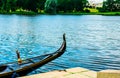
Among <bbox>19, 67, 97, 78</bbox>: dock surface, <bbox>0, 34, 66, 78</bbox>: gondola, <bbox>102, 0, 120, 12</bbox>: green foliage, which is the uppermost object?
<bbox>19, 67, 97, 78</bbox>: dock surface

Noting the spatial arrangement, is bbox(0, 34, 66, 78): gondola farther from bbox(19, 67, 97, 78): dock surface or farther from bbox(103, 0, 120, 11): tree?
bbox(103, 0, 120, 11): tree

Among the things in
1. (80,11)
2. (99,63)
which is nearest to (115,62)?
(99,63)

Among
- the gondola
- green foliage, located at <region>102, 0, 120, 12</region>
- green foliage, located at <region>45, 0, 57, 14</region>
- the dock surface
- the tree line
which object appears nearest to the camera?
the dock surface

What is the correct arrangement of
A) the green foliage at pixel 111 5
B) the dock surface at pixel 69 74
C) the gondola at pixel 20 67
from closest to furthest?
the dock surface at pixel 69 74 < the gondola at pixel 20 67 < the green foliage at pixel 111 5

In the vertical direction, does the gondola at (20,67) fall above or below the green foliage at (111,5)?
above

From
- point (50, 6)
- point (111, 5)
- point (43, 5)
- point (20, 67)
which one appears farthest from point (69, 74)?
point (111, 5)

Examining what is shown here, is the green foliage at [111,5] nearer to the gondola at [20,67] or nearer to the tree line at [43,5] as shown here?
the tree line at [43,5]

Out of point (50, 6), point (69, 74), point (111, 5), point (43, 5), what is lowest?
point (111, 5)

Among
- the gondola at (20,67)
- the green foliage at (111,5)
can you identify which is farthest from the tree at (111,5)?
the gondola at (20,67)

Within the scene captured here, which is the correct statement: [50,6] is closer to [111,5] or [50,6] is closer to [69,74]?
[111,5]

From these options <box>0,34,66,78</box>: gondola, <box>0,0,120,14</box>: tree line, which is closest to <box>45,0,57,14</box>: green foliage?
<box>0,0,120,14</box>: tree line

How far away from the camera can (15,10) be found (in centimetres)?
17438

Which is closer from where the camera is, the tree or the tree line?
the tree line

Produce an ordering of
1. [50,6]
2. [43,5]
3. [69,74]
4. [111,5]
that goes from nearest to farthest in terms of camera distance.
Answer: [69,74], [50,6], [43,5], [111,5]
